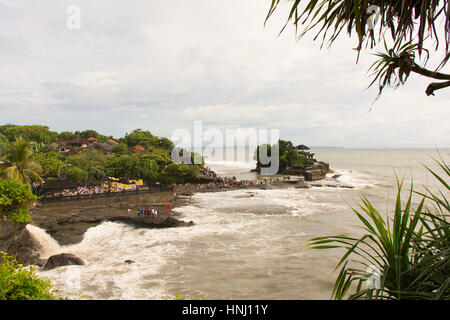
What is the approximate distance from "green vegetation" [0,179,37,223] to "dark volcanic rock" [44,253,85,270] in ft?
12.4

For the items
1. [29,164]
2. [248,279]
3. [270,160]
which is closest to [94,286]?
[248,279]

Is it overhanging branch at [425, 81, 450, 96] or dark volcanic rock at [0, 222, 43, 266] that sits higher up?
overhanging branch at [425, 81, 450, 96]

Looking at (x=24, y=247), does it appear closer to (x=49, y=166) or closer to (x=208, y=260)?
(x=208, y=260)

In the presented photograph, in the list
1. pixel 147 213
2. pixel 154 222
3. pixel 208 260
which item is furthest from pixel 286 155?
pixel 208 260

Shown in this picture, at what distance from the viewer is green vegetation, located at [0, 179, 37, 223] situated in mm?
12828

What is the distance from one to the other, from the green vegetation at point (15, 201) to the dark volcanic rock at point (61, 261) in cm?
379

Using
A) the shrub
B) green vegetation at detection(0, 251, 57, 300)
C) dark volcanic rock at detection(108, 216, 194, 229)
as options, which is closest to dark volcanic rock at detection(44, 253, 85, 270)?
dark volcanic rock at detection(108, 216, 194, 229)

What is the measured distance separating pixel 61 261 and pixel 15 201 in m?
4.66

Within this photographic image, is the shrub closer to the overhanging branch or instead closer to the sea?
the sea

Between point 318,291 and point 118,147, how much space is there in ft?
172

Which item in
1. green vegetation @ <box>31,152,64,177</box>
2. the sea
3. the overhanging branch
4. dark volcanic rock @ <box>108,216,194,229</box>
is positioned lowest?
the sea

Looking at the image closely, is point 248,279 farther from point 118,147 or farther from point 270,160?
point 270,160
